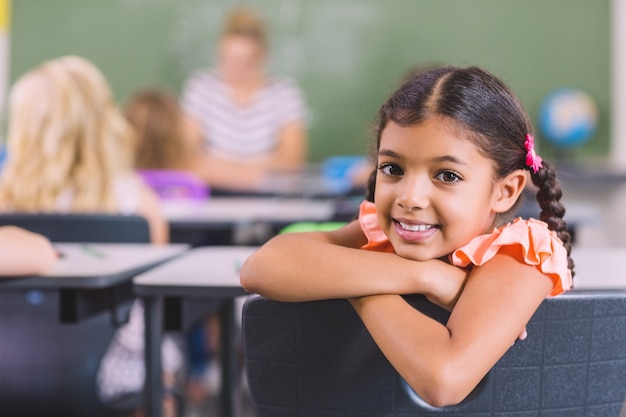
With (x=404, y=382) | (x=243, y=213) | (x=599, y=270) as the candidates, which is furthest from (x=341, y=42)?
(x=404, y=382)

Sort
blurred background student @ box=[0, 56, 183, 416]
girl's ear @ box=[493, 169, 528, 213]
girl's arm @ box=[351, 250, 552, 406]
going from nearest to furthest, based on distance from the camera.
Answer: girl's arm @ box=[351, 250, 552, 406]
girl's ear @ box=[493, 169, 528, 213]
blurred background student @ box=[0, 56, 183, 416]

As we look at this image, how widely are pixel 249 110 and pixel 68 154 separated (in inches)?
Answer: 131

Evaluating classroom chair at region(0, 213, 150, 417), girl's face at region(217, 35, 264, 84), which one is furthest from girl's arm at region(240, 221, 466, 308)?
girl's face at region(217, 35, 264, 84)

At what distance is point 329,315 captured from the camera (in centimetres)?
92

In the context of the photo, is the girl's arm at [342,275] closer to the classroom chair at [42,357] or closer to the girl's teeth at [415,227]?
the girl's teeth at [415,227]

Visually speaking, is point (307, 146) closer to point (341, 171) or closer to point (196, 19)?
point (341, 171)

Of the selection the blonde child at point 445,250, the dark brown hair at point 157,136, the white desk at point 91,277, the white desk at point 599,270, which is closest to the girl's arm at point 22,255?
the white desk at point 91,277

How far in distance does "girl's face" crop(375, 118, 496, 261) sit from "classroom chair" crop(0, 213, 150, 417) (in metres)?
0.98

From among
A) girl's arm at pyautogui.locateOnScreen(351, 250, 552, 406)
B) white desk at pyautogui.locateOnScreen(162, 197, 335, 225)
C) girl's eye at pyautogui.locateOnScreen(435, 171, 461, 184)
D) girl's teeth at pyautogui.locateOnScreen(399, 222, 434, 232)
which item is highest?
girl's eye at pyautogui.locateOnScreen(435, 171, 461, 184)

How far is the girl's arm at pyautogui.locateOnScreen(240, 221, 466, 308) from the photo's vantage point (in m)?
0.93

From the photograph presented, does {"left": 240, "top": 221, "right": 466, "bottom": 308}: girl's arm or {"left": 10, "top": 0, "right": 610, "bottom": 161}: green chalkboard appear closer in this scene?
{"left": 240, "top": 221, "right": 466, "bottom": 308}: girl's arm

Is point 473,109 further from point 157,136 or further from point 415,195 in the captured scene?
point 157,136

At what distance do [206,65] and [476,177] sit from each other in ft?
16.8

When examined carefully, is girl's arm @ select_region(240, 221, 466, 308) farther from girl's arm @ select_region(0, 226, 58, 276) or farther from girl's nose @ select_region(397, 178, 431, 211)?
girl's arm @ select_region(0, 226, 58, 276)
